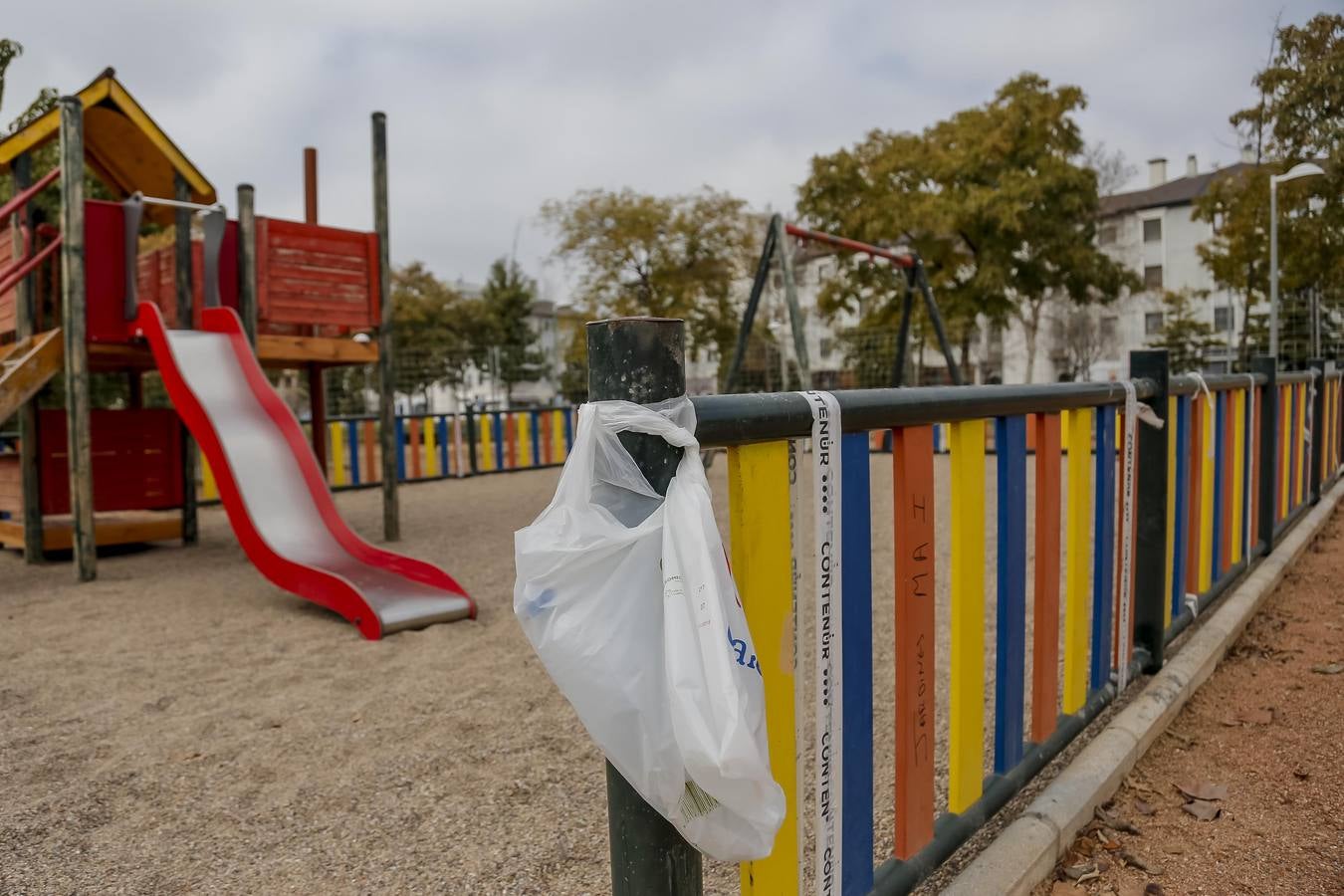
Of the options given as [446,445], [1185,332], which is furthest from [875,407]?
[1185,332]

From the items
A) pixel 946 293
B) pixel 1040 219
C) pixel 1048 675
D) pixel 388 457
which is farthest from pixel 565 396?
pixel 1048 675

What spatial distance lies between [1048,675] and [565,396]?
32.1 meters

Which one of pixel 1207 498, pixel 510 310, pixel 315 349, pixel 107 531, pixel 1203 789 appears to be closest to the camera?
pixel 1203 789

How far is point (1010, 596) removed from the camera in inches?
82.6

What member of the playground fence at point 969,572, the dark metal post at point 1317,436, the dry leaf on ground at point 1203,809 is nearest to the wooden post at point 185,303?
the playground fence at point 969,572

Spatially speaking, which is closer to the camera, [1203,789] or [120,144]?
[1203,789]

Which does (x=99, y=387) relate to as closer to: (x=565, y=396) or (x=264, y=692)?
(x=264, y=692)

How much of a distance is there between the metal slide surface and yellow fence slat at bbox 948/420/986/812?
306 cm

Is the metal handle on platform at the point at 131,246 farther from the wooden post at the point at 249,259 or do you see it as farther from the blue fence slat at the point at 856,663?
the blue fence slat at the point at 856,663

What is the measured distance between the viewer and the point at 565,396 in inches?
1335

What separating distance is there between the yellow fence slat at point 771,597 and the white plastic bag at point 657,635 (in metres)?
0.17

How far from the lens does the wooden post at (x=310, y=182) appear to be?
9.04 metres

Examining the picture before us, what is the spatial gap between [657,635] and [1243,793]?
6.88ft

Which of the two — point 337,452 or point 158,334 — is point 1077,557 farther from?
point 337,452
